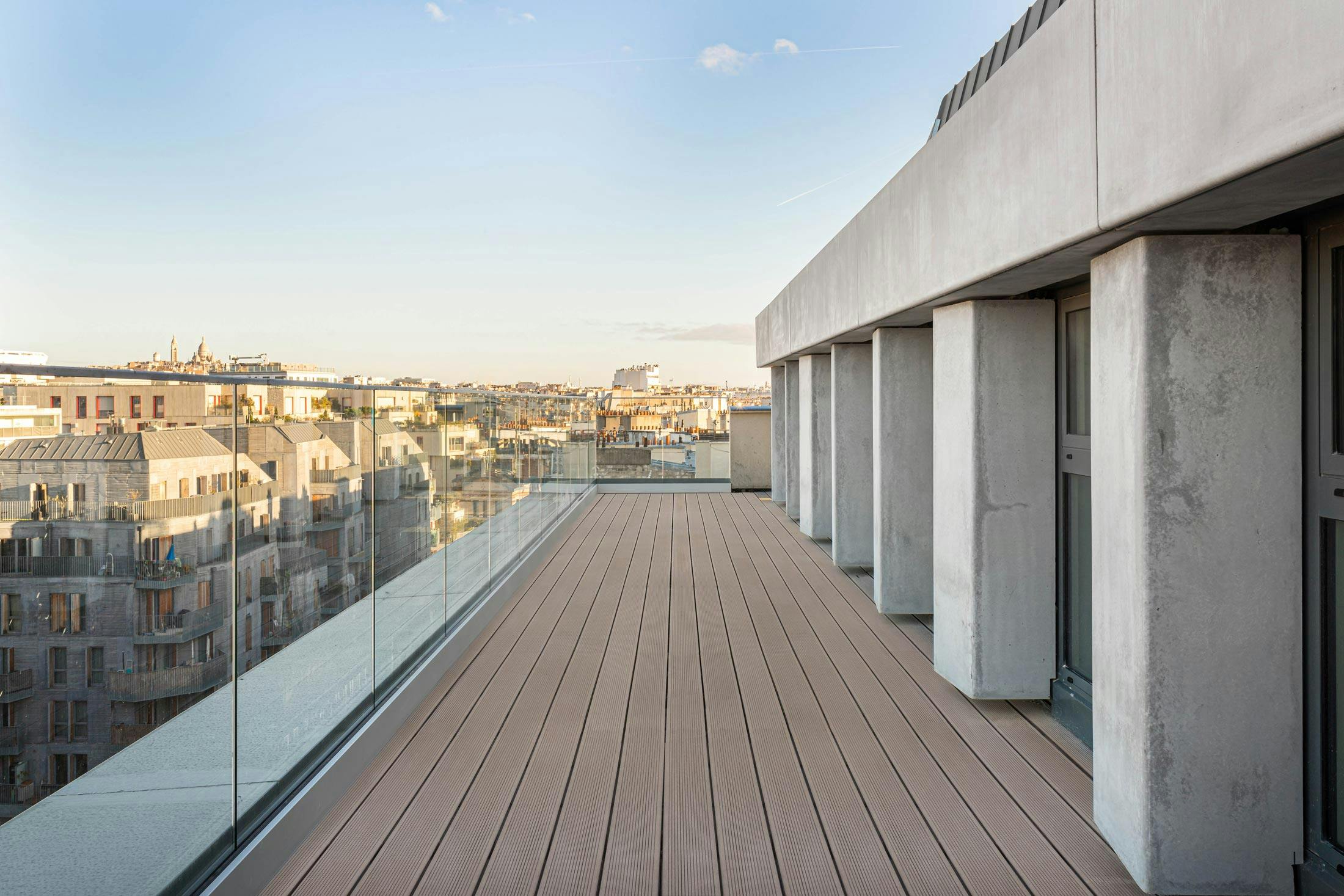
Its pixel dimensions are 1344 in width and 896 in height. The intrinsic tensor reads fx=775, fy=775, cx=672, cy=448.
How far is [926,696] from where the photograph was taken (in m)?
3.79

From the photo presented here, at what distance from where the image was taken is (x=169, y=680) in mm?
1737

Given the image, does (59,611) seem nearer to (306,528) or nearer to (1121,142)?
(306,528)

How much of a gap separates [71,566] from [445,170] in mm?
36451

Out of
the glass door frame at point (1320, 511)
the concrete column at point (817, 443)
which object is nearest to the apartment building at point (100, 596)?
the glass door frame at point (1320, 511)

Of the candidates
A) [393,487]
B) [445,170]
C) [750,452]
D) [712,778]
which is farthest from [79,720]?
[445,170]

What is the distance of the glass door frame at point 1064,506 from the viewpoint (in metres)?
3.31

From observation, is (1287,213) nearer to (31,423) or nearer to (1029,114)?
(1029,114)

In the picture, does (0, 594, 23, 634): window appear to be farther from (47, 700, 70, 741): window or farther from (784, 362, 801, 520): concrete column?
(784, 362, 801, 520): concrete column

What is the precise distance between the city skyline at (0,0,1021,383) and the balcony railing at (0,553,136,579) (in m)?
12.2

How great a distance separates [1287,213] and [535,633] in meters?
4.17

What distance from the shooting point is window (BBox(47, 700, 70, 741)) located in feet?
4.69

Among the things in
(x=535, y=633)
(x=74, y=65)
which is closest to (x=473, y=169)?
(x=74, y=65)

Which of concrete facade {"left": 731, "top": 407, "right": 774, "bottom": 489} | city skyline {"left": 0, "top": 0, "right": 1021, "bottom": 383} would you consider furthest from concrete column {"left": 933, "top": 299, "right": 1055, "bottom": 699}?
city skyline {"left": 0, "top": 0, "right": 1021, "bottom": 383}

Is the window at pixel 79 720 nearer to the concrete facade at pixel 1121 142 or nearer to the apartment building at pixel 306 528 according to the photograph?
the apartment building at pixel 306 528
